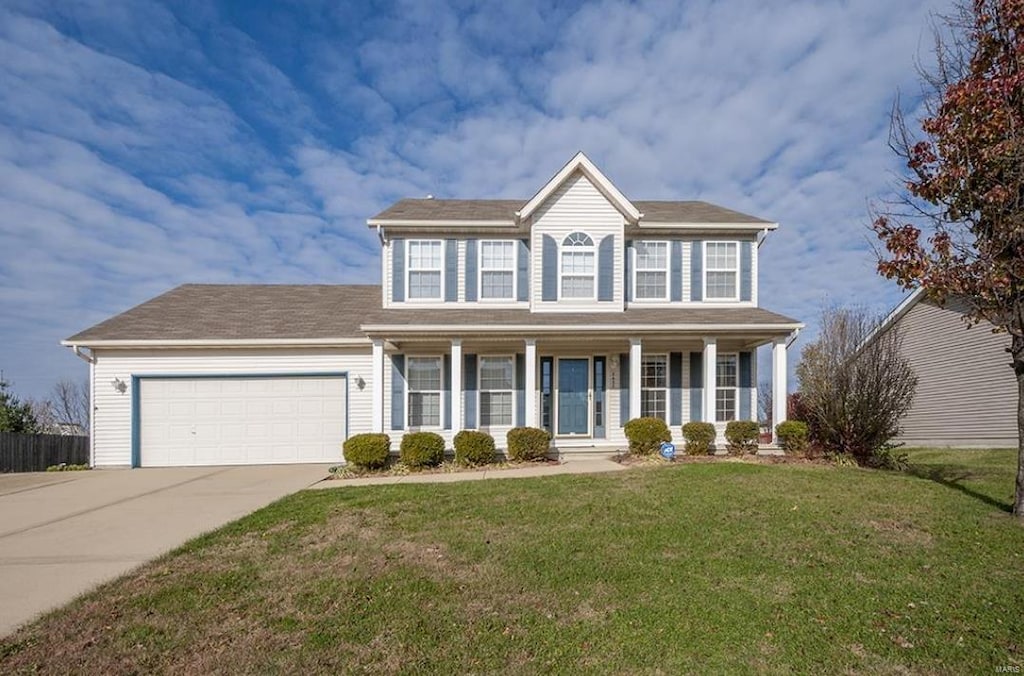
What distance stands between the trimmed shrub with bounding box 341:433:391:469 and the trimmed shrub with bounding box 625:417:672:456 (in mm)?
5517

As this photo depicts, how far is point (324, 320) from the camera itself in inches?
596

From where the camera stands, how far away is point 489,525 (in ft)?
22.6

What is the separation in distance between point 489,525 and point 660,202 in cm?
1312

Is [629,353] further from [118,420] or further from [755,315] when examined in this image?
[118,420]

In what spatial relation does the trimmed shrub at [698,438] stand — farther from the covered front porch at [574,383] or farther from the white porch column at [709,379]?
the covered front porch at [574,383]

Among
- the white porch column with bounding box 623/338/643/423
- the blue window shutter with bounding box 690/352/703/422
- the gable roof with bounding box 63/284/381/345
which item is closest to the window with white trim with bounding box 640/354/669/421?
the blue window shutter with bounding box 690/352/703/422

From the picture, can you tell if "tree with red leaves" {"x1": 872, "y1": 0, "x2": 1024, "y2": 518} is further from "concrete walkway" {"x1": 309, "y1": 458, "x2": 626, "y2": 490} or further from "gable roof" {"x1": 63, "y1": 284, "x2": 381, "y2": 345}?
"gable roof" {"x1": 63, "y1": 284, "x2": 381, "y2": 345}

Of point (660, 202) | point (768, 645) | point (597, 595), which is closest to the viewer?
point (768, 645)

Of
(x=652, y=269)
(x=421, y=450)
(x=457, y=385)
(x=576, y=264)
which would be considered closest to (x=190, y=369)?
(x=421, y=450)

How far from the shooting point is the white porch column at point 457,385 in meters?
13.3

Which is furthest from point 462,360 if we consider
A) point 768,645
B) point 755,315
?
point 768,645

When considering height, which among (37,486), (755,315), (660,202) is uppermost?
(660,202)

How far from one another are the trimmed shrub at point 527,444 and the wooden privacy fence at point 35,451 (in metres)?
13.5

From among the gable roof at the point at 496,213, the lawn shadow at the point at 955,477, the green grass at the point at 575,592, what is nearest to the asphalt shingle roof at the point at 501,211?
the gable roof at the point at 496,213
